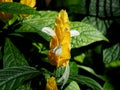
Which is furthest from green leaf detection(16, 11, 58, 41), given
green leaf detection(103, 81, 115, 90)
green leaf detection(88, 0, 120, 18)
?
green leaf detection(103, 81, 115, 90)

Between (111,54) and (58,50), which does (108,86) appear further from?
(58,50)

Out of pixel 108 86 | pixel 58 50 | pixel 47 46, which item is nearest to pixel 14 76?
pixel 58 50

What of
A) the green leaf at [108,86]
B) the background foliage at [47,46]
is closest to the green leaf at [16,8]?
the background foliage at [47,46]

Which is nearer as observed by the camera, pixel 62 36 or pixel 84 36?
pixel 62 36

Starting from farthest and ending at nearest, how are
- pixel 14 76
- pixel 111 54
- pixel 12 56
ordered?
pixel 111 54 < pixel 12 56 < pixel 14 76

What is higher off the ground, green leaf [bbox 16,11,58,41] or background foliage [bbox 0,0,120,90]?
green leaf [bbox 16,11,58,41]

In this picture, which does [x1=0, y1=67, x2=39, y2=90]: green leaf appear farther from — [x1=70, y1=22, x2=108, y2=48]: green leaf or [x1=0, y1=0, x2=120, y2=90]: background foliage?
[x1=70, y1=22, x2=108, y2=48]: green leaf

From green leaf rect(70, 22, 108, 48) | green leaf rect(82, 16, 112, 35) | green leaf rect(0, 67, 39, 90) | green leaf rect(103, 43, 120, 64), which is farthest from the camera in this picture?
green leaf rect(82, 16, 112, 35)

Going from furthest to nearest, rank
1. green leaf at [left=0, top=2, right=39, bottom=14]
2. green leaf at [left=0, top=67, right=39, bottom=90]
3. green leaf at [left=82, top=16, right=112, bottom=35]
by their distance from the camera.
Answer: green leaf at [left=82, top=16, right=112, bottom=35]
green leaf at [left=0, top=2, right=39, bottom=14]
green leaf at [left=0, top=67, right=39, bottom=90]
